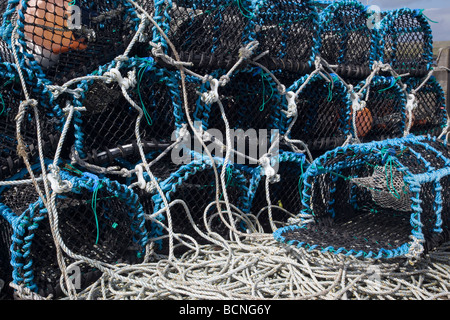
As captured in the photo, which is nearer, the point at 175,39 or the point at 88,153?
the point at 88,153

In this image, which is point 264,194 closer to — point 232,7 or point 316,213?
point 316,213

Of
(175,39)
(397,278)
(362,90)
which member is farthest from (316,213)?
(175,39)

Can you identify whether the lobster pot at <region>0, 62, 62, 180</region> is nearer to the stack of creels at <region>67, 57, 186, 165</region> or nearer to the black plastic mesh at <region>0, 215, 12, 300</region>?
the stack of creels at <region>67, 57, 186, 165</region>

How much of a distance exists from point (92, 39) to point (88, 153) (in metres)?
0.50

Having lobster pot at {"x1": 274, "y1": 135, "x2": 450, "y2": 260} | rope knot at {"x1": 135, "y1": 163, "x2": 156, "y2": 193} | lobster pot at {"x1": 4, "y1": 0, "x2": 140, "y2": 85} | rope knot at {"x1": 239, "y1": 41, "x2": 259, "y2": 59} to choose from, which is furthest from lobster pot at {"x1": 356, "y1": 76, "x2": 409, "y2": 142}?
lobster pot at {"x1": 4, "y1": 0, "x2": 140, "y2": 85}

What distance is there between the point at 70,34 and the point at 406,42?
81.4 inches

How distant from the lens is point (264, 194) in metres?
2.26

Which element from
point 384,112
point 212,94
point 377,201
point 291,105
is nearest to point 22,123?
point 212,94

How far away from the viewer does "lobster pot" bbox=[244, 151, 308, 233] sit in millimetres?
2189

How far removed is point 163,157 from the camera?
2.06m

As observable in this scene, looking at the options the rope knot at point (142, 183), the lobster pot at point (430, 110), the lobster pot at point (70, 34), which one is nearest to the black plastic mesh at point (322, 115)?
the lobster pot at point (430, 110)

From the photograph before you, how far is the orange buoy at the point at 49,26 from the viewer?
167cm

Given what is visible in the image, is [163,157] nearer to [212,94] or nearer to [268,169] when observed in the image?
[212,94]

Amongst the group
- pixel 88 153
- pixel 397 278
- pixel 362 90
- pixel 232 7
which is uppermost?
pixel 232 7
